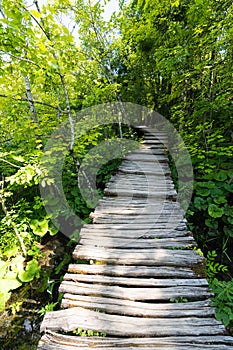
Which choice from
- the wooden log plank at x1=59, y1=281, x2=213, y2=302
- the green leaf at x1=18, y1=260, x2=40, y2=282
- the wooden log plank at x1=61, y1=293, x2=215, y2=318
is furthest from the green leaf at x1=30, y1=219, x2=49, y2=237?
the wooden log plank at x1=61, y1=293, x2=215, y2=318

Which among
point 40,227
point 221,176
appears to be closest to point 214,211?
point 221,176

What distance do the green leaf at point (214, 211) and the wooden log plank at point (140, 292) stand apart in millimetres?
1988

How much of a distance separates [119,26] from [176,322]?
7.15 meters

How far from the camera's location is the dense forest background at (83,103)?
8.28 feet

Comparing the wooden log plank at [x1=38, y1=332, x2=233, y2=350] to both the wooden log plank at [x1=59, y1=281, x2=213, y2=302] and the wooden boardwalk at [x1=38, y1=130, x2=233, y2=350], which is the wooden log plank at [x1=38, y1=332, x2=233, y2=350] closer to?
the wooden boardwalk at [x1=38, y1=130, x2=233, y2=350]

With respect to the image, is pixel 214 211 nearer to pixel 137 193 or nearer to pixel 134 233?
pixel 137 193

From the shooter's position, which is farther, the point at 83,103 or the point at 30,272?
the point at 83,103

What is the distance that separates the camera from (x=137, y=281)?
185 centimetres

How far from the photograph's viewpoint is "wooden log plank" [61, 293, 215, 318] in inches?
60.6

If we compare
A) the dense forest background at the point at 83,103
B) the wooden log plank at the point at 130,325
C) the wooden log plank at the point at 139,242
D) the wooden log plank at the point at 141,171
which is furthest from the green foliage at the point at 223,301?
the wooden log plank at the point at 141,171

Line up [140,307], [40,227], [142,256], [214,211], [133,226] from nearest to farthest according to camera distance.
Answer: [140,307] < [142,256] < [133,226] < [214,211] < [40,227]

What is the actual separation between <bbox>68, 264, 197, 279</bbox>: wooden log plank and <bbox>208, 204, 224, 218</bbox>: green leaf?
1.83 metres

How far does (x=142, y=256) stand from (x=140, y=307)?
58 cm

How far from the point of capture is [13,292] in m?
3.24
